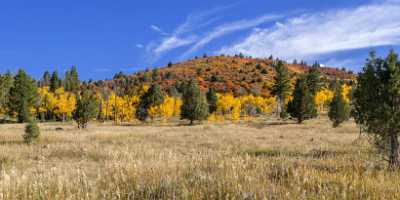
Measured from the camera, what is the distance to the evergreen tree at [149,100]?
8038 cm

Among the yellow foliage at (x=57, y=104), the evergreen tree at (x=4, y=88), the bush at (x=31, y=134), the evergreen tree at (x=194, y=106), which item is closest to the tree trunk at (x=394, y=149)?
the bush at (x=31, y=134)

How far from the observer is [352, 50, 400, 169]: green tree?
10961mm

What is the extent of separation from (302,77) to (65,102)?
49.1 m

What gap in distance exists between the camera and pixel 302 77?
64688 mm

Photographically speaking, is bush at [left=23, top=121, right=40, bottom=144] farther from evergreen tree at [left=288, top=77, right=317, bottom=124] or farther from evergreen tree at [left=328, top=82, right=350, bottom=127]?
evergreen tree at [left=288, top=77, right=317, bottom=124]

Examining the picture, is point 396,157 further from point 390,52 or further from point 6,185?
point 6,185

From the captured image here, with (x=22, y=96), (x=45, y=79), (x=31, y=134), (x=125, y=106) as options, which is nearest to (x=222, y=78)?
(x=45, y=79)

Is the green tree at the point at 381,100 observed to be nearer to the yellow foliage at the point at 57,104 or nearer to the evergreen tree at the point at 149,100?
the evergreen tree at the point at 149,100

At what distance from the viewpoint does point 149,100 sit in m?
80.9

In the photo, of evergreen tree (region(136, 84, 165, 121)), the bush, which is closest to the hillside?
evergreen tree (region(136, 84, 165, 121))

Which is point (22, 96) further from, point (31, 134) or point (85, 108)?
point (31, 134)

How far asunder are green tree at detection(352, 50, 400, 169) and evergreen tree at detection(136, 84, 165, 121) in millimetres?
69932

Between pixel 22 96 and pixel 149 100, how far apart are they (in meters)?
23.6

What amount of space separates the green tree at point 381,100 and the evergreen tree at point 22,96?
67766 mm
